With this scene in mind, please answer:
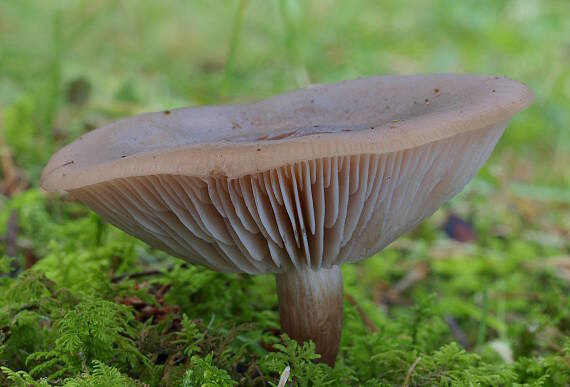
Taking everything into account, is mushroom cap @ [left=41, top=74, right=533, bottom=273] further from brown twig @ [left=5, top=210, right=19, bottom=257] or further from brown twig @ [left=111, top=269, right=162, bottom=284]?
brown twig @ [left=5, top=210, right=19, bottom=257]

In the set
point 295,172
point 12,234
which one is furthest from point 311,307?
point 12,234

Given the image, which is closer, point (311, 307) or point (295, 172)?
point (295, 172)

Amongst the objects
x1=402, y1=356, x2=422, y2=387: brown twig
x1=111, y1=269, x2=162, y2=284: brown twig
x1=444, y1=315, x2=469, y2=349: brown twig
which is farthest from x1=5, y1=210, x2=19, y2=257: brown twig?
x1=444, y1=315, x2=469, y2=349: brown twig

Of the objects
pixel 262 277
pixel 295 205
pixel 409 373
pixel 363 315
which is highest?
pixel 295 205

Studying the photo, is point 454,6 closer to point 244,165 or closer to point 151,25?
point 151,25

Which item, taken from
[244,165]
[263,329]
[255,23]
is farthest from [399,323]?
[255,23]

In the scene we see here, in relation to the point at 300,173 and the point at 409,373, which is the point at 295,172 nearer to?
the point at 300,173

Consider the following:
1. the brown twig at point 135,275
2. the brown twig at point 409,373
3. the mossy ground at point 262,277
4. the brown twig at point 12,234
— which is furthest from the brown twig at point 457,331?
the brown twig at point 12,234
